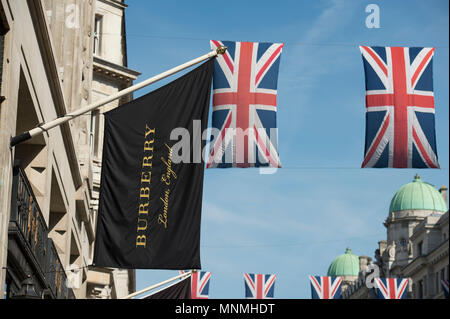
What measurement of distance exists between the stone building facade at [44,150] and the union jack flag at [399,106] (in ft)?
23.9

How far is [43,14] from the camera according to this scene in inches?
729

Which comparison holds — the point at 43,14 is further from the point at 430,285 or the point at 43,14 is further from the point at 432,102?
the point at 430,285

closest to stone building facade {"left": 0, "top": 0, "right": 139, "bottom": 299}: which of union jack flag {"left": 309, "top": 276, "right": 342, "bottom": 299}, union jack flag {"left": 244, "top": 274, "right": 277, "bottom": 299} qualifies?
union jack flag {"left": 244, "top": 274, "right": 277, "bottom": 299}

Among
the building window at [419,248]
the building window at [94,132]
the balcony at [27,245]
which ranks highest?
the building window at [94,132]

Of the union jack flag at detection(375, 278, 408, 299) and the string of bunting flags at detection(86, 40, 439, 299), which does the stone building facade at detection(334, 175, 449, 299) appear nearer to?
the union jack flag at detection(375, 278, 408, 299)

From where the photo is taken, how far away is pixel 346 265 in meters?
160

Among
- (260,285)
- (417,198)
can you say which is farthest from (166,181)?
(417,198)

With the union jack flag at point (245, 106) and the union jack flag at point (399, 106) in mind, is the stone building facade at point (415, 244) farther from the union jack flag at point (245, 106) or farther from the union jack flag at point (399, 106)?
the union jack flag at point (245, 106)

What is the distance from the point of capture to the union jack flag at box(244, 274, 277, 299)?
43.2 metres

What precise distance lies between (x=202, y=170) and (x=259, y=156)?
353 centimetres

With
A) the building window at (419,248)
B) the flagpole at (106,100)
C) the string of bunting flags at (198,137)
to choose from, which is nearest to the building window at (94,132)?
the string of bunting flags at (198,137)

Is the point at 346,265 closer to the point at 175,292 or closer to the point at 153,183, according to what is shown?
the point at 175,292

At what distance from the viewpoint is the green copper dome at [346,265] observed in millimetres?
159125

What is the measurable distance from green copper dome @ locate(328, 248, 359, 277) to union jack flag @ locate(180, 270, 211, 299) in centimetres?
12101
